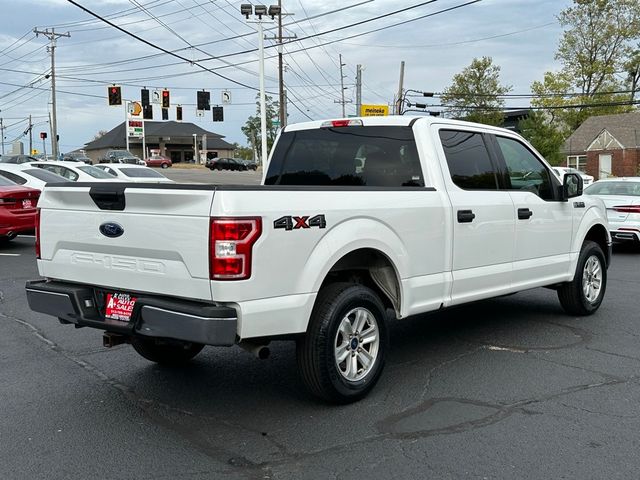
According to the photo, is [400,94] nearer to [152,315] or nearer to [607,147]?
[607,147]

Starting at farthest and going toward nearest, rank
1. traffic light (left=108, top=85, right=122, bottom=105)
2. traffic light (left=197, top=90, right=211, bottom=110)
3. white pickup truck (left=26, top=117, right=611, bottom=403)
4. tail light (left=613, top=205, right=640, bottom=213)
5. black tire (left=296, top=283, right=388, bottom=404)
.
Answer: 1. traffic light (left=108, top=85, right=122, bottom=105)
2. traffic light (left=197, top=90, right=211, bottom=110)
3. tail light (left=613, top=205, right=640, bottom=213)
4. black tire (left=296, top=283, right=388, bottom=404)
5. white pickup truck (left=26, top=117, right=611, bottom=403)

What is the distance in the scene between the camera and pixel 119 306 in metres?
4.34

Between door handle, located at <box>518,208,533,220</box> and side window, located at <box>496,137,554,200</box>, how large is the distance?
0.24 m

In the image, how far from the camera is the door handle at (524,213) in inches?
244

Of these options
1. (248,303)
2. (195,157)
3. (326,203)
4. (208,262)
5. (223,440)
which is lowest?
(223,440)

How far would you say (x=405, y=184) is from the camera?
557 centimetres

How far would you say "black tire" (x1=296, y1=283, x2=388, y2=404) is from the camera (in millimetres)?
4379

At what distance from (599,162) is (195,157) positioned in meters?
49.5

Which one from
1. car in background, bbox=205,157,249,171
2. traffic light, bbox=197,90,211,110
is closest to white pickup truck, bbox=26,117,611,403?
traffic light, bbox=197,90,211,110

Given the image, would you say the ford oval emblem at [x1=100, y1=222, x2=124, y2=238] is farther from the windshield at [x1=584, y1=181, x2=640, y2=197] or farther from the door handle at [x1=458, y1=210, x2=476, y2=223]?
the windshield at [x1=584, y1=181, x2=640, y2=197]

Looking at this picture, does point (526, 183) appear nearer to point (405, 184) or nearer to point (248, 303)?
point (405, 184)

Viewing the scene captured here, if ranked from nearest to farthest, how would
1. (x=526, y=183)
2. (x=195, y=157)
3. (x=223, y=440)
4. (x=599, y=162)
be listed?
1. (x=223, y=440)
2. (x=526, y=183)
3. (x=599, y=162)
4. (x=195, y=157)

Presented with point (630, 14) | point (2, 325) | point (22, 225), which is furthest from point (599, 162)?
point (2, 325)

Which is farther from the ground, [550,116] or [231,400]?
[550,116]
